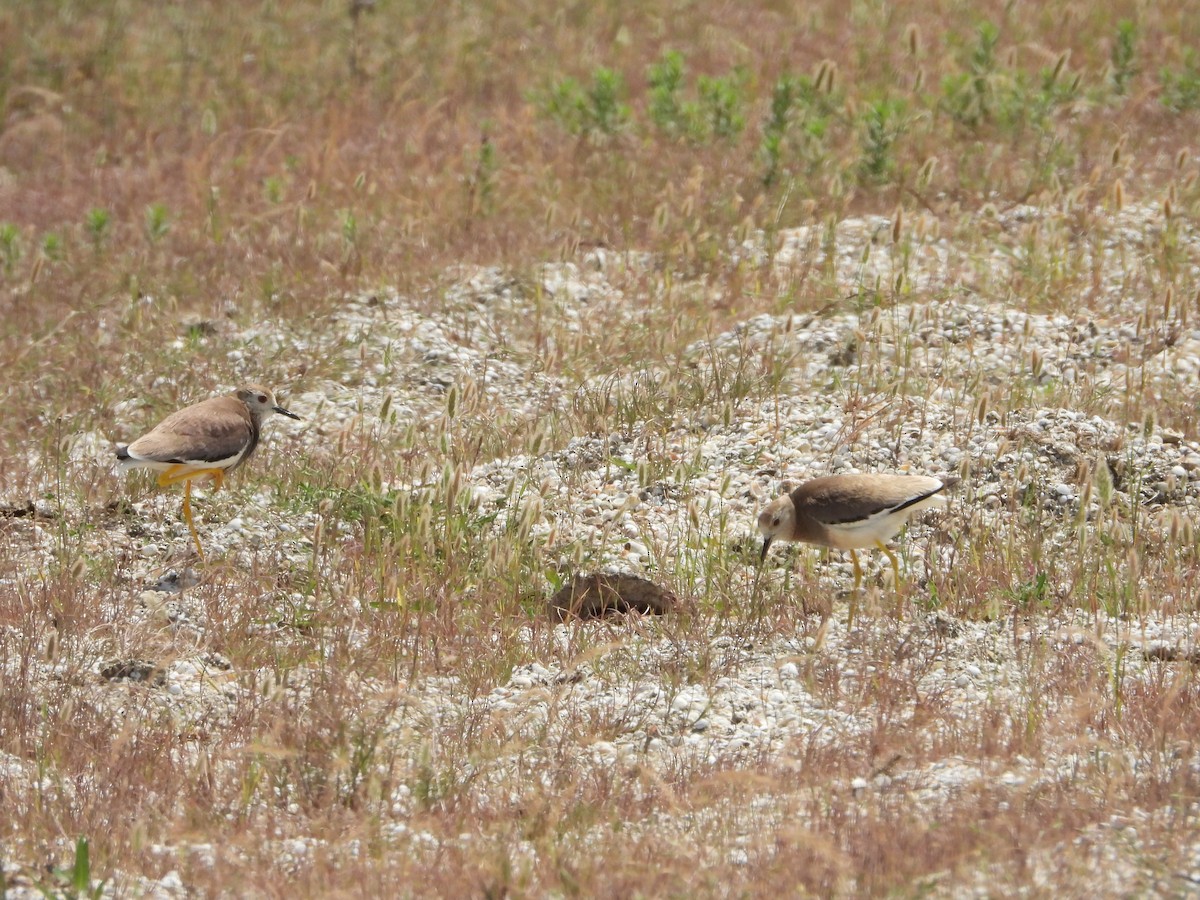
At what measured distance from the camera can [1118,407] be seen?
8.52m

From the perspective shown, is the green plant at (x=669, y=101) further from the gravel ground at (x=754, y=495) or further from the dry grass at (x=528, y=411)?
the gravel ground at (x=754, y=495)

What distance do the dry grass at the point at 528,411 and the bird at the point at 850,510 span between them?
301 mm

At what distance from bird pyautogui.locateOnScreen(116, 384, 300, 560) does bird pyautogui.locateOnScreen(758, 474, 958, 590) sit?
2.80m

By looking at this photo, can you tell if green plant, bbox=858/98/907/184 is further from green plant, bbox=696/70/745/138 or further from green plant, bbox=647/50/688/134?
green plant, bbox=647/50/688/134

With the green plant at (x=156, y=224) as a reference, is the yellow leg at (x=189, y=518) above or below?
below

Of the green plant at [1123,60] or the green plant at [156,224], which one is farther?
the green plant at [1123,60]

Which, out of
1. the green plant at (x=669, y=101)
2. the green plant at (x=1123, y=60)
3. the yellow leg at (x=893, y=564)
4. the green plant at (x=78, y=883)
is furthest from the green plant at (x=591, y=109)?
the green plant at (x=78, y=883)

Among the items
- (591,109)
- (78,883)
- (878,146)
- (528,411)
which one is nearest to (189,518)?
(528,411)

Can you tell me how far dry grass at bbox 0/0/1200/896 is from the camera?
5.12 meters

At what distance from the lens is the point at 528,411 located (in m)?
9.30

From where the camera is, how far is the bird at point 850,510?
22.2 ft

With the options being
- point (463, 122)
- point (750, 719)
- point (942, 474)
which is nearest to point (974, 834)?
point (750, 719)

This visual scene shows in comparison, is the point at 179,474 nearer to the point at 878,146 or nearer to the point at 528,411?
the point at 528,411

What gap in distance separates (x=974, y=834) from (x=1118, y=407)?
430 centimetres
